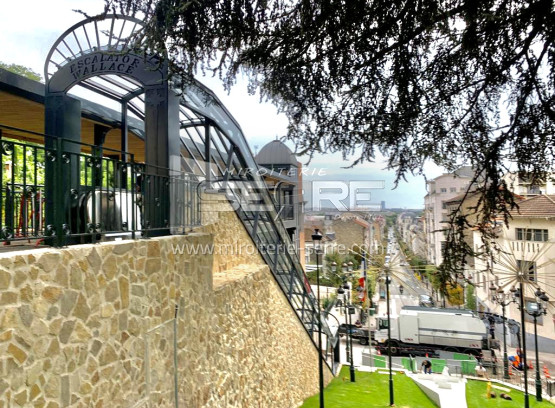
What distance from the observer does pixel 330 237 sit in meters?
23.8

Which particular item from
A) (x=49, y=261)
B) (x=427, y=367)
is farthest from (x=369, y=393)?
(x=49, y=261)

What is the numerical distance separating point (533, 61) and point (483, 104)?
67 centimetres

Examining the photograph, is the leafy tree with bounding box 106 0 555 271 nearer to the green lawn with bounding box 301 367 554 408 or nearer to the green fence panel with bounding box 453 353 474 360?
the green lawn with bounding box 301 367 554 408

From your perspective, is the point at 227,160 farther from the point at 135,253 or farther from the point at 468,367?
the point at 468,367

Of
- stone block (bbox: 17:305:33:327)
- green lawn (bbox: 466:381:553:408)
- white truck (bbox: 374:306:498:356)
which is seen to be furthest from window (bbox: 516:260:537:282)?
stone block (bbox: 17:305:33:327)

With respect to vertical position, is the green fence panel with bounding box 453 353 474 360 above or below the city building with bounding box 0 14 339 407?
below

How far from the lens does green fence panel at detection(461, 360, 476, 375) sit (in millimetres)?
17656

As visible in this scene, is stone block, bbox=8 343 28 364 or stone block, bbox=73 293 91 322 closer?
stone block, bbox=8 343 28 364

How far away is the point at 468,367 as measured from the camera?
1775cm

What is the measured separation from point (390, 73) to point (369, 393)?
43.1ft

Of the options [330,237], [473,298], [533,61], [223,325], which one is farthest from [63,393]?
[473,298]

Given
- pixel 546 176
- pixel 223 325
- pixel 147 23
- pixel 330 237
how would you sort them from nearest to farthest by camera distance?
pixel 147 23 < pixel 546 176 < pixel 223 325 < pixel 330 237

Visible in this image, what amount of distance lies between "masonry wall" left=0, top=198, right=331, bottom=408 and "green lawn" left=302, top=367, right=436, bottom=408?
4924 millimetres

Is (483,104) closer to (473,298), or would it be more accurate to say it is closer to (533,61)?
(533,61)
